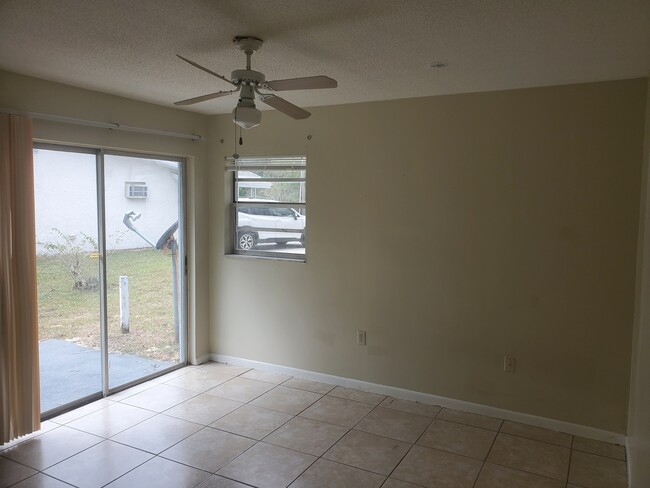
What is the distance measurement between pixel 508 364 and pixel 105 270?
3253mm

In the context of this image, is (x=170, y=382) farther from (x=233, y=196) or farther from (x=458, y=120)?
(x=458, y=120)

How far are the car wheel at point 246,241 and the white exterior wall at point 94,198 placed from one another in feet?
2.19

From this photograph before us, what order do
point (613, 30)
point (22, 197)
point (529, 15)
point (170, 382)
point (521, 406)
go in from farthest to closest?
point (170, 382) < point (521, 406) < point (22, 197) < point (613, 30) < point (529, 15)

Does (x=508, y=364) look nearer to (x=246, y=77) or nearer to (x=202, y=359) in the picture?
(x=246, y=77)

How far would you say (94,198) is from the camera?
3.91 meters

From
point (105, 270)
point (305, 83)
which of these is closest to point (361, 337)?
point (105, 270)

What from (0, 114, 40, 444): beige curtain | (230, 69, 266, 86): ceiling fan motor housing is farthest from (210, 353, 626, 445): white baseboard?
(230, 69, 266, 86): ceiling fan motor housing

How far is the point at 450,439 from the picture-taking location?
3396 millimetres

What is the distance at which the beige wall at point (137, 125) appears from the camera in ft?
11.1

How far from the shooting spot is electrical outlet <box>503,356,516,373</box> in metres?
3.65

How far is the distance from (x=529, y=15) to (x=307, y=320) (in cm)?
308

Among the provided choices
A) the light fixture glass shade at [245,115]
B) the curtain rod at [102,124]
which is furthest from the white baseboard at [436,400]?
the light fixture glass shade at [245,115]

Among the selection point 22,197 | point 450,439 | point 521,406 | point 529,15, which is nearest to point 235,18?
point 529,15

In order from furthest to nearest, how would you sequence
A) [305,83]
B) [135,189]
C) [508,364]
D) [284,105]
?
1. [135,189]
2. [508,364]
3. [284,105]
4. [305,83]
